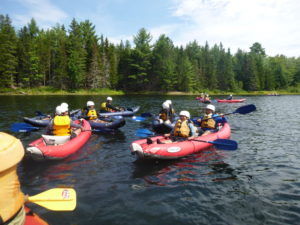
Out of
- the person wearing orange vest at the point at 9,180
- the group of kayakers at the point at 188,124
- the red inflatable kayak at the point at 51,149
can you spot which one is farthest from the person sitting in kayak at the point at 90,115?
the person wearing orange vest at the point at 9,180

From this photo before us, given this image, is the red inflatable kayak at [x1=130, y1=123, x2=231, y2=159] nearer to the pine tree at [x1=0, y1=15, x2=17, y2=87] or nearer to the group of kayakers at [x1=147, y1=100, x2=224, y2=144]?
the group of kayakers at [x1=147, y1=100, x2=224, y2=144]

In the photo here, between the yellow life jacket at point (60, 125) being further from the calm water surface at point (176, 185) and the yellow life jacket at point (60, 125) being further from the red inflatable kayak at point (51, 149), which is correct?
the calm water surface at point (176, 185)

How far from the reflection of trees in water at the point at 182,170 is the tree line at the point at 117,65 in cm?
4141

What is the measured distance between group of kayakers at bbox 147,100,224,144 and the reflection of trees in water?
75 cm

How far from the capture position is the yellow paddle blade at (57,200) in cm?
365

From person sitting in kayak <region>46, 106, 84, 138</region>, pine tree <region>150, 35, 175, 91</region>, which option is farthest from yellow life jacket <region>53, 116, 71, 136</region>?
pine tree <region>150, 35, 175, 91</region>

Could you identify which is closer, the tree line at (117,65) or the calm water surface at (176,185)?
the calm water surface at (176,185)

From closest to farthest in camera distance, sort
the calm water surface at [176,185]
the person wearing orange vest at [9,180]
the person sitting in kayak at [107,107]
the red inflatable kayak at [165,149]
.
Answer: the person wearing orange vest at [9,180] < the calm water surface at [176,185] < the red inflatable kayak at [165,149] < the person sitting in kayak at [107,107]

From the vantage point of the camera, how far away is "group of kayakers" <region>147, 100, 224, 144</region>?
26.8 feet

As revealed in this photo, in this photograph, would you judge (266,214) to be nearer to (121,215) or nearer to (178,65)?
(121,215)

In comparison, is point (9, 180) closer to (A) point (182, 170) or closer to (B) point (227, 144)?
(A) point (182, 170)

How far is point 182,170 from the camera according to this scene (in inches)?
273

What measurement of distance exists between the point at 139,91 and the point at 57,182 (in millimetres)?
51489

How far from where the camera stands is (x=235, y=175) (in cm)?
672
